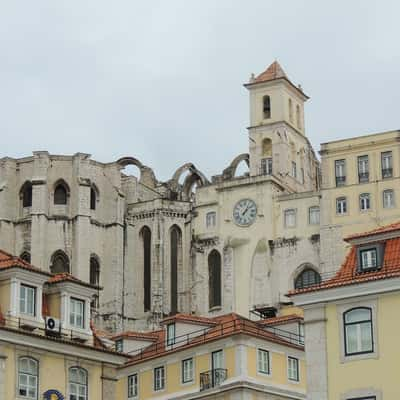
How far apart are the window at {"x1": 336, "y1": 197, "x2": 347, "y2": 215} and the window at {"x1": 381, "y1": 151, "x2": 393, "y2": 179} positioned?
12.7 ft

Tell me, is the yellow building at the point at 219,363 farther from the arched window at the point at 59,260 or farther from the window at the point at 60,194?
the window at the point at 60,194

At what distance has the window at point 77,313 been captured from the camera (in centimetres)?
5653

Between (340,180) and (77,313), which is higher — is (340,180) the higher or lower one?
the higher one

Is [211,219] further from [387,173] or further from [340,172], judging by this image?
[387,173]

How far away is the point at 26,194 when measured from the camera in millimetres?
130875

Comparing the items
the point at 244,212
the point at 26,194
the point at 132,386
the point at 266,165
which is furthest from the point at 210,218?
the point at 132,386

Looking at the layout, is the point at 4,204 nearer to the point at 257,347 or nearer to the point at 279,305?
the point at 279,305

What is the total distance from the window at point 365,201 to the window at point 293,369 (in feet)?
168

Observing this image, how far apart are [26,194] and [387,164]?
112 ft

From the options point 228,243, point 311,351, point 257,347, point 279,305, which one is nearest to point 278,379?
point 257,347

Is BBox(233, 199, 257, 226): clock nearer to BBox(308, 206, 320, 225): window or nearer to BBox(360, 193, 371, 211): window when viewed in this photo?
BBox(308, 206, 320, 225): window

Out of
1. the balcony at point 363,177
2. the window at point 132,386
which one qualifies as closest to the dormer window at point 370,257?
the window at point 132,386

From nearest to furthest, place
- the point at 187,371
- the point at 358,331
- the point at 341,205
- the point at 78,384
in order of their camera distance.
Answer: the point at 358,331
the point at 78,384
the point at 187,371
the point at 341,205

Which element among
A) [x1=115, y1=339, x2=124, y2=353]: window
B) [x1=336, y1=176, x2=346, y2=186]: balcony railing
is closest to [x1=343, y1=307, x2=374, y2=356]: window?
[x1=115, y1=339, x2=124, y2=353]: window
